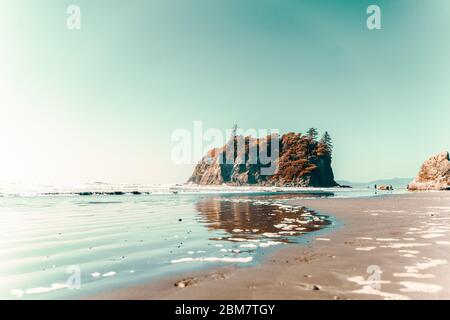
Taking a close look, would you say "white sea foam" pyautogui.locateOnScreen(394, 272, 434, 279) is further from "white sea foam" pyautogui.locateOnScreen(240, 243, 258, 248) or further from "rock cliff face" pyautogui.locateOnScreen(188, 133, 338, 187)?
"rock cliff face" pyautogui.locateOnScreen(188, 133, 338, 187)

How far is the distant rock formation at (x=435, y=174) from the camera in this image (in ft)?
267

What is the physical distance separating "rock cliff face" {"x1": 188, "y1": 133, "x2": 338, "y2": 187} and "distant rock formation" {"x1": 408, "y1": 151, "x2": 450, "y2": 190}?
202 feet

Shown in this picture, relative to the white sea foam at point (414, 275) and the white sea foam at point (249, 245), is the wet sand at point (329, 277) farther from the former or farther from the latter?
the white sea foam at point (249, 245)

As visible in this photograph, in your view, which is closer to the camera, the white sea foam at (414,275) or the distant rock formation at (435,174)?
the white sea foam at (414,275)

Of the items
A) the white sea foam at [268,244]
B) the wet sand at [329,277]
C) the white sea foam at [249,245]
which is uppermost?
the wet sand at [329,277]

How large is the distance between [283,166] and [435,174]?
84.7 meters

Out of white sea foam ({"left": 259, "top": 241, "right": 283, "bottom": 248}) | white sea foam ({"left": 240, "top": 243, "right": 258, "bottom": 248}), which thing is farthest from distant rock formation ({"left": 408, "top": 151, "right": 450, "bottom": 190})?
white sea foam ({"left": 240, "top": 243, "right": 258, "bottom": 248})

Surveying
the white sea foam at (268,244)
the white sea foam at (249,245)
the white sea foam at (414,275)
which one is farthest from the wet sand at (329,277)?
the white sea foam at (249,245)

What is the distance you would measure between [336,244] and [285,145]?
17252 cm

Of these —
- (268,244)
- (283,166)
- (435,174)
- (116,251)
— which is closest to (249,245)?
(268,244)

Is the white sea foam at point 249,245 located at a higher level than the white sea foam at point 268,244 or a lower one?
lower

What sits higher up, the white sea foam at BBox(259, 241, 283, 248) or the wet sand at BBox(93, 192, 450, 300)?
the wet sand at BBox(93, 192, 450, 300)

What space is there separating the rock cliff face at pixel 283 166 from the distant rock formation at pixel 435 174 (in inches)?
2429

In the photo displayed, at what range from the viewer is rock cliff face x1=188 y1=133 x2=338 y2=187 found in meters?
155
